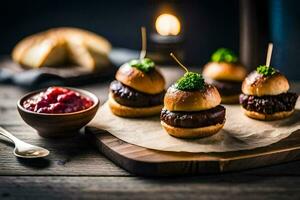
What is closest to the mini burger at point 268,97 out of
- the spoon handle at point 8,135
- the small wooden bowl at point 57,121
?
the small wooden bowl at point 57,121

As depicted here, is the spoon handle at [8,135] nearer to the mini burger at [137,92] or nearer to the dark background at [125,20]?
the mini burger at [137,92]

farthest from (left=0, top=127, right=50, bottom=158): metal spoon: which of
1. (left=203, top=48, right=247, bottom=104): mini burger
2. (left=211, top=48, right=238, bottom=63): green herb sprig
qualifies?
(left=211, top=48, right=238, bottom=63): green herb sprig

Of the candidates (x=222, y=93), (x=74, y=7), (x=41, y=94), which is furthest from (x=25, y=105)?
(x=74, y=7)

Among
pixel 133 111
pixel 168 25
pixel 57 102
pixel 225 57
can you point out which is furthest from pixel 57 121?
pixel 168 25

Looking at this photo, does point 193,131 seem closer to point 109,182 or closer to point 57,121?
point 109,182

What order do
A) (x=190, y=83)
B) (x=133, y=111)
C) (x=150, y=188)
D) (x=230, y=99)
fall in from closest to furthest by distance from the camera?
(x=150, y=188), (x=190, y=83), (x=133, y=111), (x=230, y=99)
